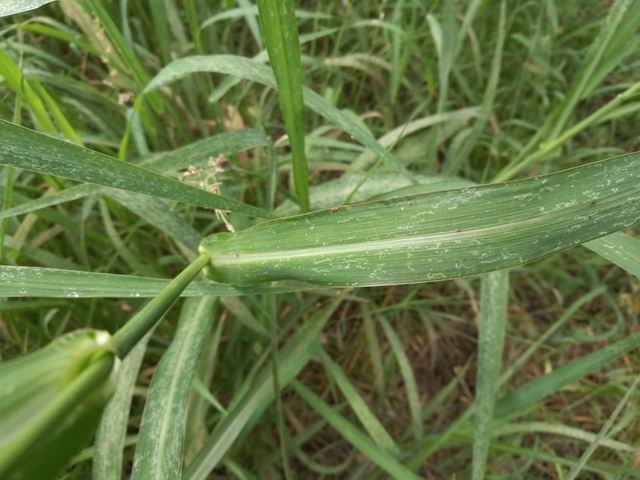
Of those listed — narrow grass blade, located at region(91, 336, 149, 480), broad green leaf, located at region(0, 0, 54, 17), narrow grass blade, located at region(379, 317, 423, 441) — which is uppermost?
broad green leaf, located at region(0, 0, 54, 17)

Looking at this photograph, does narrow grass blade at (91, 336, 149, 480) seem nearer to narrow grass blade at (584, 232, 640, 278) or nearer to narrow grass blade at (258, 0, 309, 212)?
narrow grass blade at (258, 0, 309, 212)

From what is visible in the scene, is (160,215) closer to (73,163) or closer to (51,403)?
(73,163)

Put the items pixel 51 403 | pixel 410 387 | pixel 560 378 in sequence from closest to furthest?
pixel 51 403
pixel 560 378
pixel 410 387

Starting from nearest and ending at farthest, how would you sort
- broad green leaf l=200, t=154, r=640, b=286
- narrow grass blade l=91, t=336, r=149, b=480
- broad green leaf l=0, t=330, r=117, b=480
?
broad green leaf l=0, t=330, r=117, b=480, broad green leaf l=200, t=154, r=640, b=286, narrow grass blade l=91, t=336, r=149, b=480

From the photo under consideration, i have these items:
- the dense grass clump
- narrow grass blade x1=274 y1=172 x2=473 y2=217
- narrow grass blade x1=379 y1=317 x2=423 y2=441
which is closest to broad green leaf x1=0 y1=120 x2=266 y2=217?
the dense grass clump

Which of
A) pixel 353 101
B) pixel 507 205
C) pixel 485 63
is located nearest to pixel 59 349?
pixel 507 205

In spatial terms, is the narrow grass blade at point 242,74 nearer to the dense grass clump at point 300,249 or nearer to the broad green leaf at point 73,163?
the dense grass clump at point 300,249

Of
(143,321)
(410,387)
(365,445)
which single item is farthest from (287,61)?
(410,387)
